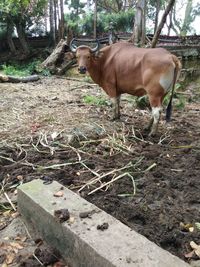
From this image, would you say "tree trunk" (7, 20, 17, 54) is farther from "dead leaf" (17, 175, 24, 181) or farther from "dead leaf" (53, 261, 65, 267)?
"dead leaf" (53, 261, 65, 267)

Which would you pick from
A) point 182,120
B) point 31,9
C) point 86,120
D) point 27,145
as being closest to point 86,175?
point 27,145

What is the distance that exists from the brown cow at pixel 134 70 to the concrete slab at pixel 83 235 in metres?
2.59

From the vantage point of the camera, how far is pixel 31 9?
18.3 meters

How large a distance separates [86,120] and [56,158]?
163cm

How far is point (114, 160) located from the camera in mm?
4578

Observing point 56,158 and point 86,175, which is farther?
point 56,158

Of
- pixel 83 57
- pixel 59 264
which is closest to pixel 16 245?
pixel 59 264

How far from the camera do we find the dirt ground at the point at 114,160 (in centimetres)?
325

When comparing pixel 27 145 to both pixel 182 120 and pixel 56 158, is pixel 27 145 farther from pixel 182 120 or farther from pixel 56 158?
pixel 182 120

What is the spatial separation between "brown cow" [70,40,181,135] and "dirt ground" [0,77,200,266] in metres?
0.51

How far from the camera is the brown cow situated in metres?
5.42

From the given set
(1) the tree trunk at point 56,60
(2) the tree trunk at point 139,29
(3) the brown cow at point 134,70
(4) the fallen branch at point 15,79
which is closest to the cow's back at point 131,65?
(3) the brown cow at point 134,70

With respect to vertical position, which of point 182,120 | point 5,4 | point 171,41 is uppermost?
point 5,4

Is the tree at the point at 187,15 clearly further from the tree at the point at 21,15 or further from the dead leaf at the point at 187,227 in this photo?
the dead leaf at the point at 187,227
